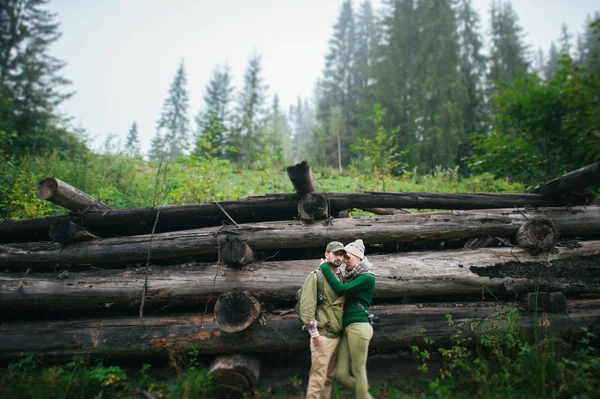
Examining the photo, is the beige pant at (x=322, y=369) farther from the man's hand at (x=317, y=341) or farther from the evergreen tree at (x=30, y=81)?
the evergreen tree at (x=30, y=81)

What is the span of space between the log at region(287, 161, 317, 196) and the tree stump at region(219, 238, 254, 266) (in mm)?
1075

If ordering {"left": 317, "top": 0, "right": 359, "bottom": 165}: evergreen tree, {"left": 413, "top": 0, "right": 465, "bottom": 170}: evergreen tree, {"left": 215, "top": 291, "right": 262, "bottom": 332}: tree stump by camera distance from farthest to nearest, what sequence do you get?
{"left": 317, "top": 0, "right": 359, "bottom": 165}: evergreen tree
{"left": 413, "top": 0, "right": 465, "bottom": 170}: evergreen tree
{"left": 215, "top": 291, "right": 262, "bottom": 332}: tree stump

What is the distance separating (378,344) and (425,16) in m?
24.4

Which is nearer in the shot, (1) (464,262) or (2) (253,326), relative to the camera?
(2) (253,326)

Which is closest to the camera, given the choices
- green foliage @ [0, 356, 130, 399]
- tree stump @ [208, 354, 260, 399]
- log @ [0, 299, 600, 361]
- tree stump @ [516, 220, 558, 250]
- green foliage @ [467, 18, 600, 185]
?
green foliage @ [0, 356, 130, 399]

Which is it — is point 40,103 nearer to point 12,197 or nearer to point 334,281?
point 12,197

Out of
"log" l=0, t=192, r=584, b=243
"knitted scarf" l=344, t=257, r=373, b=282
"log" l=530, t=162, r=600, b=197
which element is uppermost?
"log" l=530, t=162, r=600, b=197

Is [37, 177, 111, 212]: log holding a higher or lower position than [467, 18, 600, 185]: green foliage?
lower

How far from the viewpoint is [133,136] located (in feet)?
153

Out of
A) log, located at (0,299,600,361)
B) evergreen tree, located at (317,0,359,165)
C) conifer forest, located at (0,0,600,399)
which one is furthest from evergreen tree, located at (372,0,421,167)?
log, located at (0,299,600,361)

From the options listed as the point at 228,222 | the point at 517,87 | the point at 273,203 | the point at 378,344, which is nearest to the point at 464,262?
the point at 378,344

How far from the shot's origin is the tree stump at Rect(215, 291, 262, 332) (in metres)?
3.38

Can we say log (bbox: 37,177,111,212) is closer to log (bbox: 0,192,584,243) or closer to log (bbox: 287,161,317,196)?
log (bbox: 0,192,584,243)

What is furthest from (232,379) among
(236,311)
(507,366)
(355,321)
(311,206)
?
(507,366)
